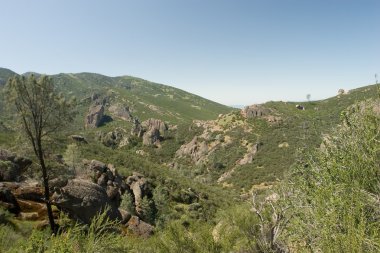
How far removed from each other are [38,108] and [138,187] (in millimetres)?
41702

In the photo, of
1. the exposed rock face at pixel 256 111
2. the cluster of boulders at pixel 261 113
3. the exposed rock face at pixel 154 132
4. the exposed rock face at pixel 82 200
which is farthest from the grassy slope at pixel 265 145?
the exposed rock face at pixel 82 200

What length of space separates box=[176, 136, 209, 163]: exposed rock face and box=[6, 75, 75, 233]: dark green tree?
102013 millimetres

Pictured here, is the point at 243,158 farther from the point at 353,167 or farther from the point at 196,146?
the point at 353,167

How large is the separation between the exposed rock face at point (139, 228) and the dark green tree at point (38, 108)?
45.6ft

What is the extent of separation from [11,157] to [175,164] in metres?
91.2

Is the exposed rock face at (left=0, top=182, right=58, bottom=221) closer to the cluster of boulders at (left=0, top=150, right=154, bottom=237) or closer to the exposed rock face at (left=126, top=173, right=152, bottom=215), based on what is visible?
the cluster of boulders at (left=0, top=150, right=154, bottom=237)

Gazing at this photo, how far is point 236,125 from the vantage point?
134875mm

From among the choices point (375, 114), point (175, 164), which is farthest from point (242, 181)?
point (375, 114)

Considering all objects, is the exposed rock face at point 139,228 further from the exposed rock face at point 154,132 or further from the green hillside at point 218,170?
the exposed rock face at point 154,132

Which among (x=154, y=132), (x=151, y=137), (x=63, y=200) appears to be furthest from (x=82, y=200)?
(x=154, y=132)

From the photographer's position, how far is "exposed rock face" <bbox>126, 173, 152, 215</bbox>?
60.8 m

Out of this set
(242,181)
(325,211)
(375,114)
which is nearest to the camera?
(325,211)

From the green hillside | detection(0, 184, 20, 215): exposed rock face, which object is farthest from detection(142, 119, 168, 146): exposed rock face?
detection(0, 184, 20, 215): exposed rock face

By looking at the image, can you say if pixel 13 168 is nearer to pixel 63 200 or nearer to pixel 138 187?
pixel 63 200
